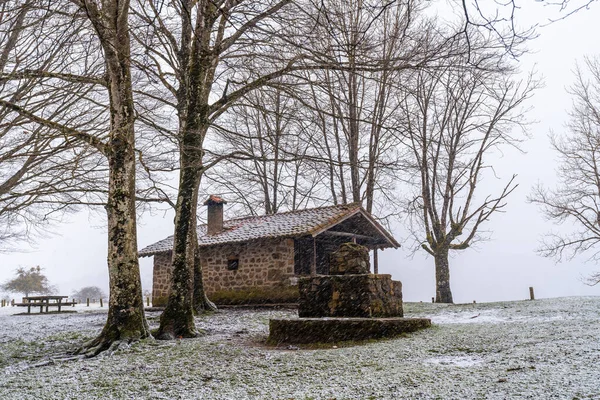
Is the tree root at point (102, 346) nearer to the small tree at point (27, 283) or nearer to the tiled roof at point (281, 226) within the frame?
the tiled roof at point (281, 226)

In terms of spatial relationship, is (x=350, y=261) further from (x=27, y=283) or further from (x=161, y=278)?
(x=27, y=283)

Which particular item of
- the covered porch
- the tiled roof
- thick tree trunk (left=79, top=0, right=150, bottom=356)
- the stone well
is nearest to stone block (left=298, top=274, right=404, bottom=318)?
the stone well

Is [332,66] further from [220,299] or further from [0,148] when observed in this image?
[220,299]

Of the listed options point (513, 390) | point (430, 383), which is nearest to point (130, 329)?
point (430, 383)

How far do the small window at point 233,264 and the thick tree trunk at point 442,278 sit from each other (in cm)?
783

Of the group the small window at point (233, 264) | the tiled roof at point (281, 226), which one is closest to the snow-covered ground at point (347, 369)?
the tiled roof at point (281, 226)

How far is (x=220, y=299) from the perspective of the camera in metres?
17.2

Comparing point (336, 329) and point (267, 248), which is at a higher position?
point (267, 248)

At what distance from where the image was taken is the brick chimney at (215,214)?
1934 centimetres

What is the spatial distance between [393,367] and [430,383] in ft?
2.57

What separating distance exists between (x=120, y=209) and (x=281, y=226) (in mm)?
9792

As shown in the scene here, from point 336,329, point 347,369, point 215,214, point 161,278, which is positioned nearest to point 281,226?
point 215,214

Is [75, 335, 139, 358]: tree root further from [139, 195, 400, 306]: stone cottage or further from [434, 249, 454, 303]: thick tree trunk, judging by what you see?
[434, 249, 454, 303]: thick tree trunk

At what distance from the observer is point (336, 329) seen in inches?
278
